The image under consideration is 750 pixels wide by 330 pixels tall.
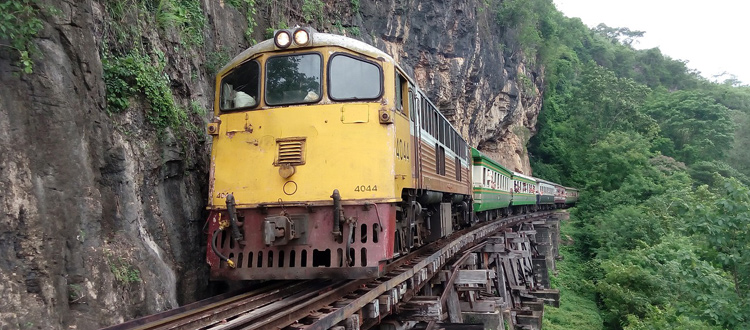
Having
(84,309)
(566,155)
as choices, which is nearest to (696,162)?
(566,155)

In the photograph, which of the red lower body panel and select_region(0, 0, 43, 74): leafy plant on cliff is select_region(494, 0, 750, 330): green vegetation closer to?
the red lower body panel

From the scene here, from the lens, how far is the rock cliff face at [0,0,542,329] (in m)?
4.12

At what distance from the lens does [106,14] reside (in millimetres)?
6105

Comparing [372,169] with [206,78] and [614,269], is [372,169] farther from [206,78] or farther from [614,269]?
[614,269]

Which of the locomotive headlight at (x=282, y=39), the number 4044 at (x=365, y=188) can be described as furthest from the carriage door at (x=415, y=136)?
the locomotive headlight at (x=282, y=39)

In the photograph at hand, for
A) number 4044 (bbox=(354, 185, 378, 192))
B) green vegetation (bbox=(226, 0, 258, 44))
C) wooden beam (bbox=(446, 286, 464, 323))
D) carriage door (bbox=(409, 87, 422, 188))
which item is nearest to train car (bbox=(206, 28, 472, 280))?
number 4044 (bbox=(354, 185, 378, 192))

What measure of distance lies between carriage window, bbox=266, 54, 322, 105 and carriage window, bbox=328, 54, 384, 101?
185 mm

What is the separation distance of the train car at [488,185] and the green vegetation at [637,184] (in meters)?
4.39

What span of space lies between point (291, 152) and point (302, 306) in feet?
6.77

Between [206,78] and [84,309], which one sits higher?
[206,78]

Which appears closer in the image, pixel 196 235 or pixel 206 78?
pixel 196 235

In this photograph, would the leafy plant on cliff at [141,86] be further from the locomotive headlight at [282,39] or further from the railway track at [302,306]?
the railway track at [302,306]

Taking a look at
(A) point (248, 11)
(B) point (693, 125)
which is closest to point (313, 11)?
(A) point (248, 11)

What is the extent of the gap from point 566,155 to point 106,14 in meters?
44.5
